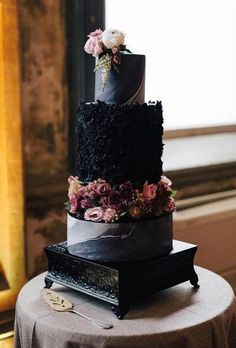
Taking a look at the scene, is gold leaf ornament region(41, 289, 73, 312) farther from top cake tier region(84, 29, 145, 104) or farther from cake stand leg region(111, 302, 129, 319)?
top cake tier region(84, 29, 145, 104)

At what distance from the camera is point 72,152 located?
2869mm

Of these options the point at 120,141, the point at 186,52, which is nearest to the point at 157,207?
the point at 120,141

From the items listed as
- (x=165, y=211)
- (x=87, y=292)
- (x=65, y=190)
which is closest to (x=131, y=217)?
(x=165, y=211)

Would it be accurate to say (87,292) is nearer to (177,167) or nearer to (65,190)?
(65,190)

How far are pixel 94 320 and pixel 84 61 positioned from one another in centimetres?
155

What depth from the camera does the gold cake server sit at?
166 cm

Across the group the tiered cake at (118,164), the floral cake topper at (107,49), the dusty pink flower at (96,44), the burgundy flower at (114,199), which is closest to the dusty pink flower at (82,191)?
the tiered cake at (118,164)

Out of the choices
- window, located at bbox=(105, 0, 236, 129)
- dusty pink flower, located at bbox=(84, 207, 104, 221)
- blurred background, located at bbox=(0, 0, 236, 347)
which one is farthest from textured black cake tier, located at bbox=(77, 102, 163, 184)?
window, located at bbox=(105, 0, 236, 129)

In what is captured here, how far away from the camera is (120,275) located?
171cm

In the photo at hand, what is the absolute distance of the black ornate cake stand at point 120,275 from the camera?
5.67 ft

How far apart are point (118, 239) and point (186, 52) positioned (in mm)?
2187

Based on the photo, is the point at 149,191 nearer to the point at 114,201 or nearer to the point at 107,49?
the point at 114,201

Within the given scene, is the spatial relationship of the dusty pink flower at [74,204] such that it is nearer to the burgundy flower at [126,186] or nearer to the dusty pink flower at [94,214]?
the dusty pink flower at [94,214]

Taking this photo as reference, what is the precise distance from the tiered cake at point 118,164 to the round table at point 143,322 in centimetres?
17
